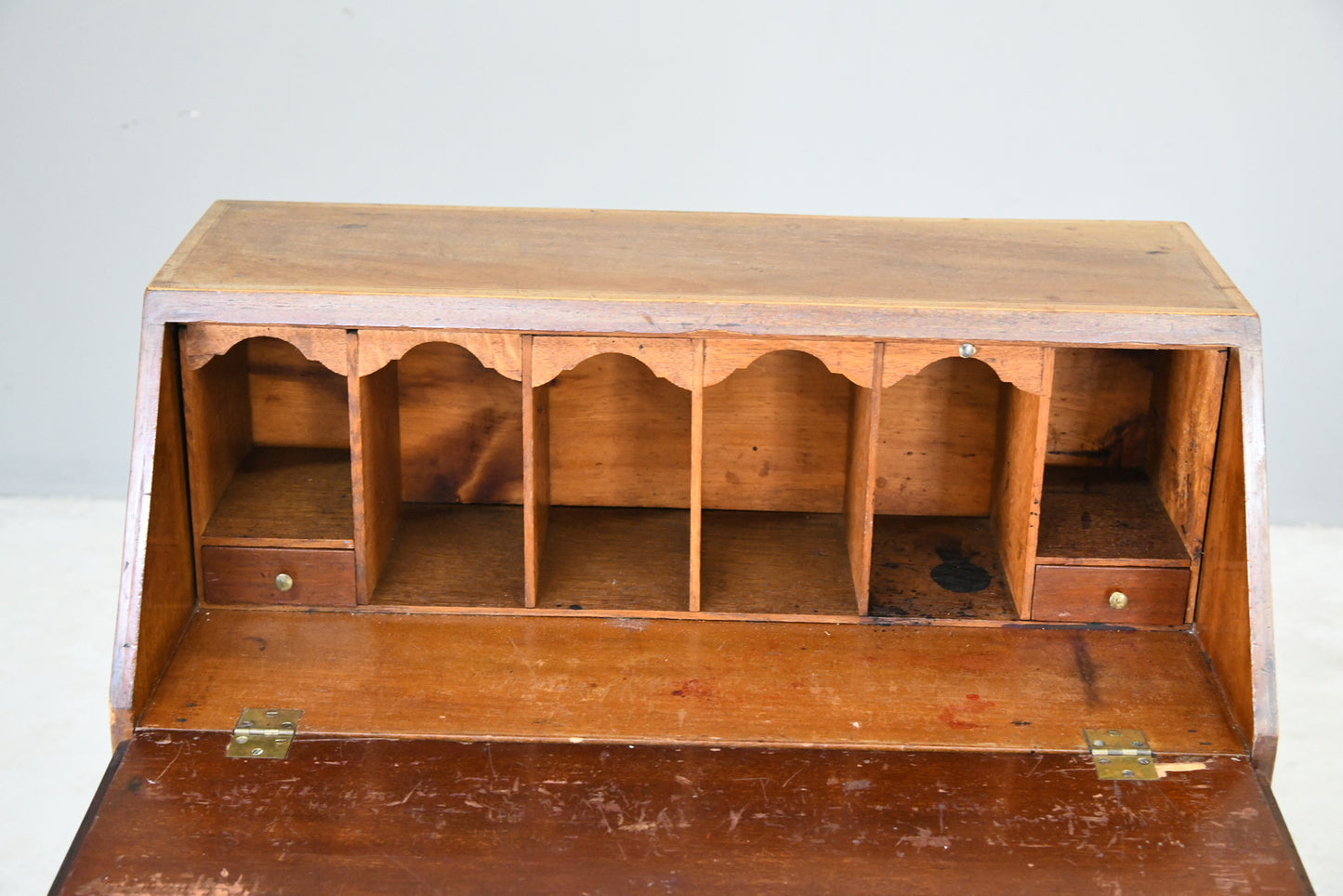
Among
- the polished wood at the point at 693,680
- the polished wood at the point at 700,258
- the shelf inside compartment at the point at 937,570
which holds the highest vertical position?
the polished wood at the point at 700,258

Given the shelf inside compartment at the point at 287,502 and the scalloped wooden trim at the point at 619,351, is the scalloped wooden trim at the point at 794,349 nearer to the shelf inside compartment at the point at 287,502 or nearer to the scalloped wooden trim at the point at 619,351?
the scalloped wooden trim at the point at 619,351

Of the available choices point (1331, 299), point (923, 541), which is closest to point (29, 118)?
point (923, 541)

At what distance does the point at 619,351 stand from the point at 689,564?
1.70 feet

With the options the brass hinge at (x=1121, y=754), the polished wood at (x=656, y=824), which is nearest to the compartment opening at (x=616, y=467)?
the polished wood at (x=656, y=824)

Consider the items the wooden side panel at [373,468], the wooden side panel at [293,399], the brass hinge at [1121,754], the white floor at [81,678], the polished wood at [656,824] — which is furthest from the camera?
the white floor at [81,678]

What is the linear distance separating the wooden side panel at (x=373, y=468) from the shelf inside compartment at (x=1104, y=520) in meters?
1.18

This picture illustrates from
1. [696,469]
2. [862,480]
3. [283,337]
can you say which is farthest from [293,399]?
[862,480]

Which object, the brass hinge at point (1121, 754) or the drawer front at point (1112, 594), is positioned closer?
the brass hinge at point (1121, 754)

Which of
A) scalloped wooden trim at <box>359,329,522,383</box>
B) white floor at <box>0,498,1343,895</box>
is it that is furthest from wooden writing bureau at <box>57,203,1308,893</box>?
white floor at <box>0,498,1343,895</box>

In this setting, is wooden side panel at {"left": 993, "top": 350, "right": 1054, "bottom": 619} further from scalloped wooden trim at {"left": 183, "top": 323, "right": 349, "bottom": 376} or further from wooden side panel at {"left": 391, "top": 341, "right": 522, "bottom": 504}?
scalloped wooden trim at {"left": 183, "top": 323, "right": 349, "bottom": 376}

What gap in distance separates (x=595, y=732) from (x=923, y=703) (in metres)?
0.54

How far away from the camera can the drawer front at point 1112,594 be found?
9.56ft

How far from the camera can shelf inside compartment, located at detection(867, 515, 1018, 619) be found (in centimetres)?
297

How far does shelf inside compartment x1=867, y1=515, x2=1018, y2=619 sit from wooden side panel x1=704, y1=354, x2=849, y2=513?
0.53ft
